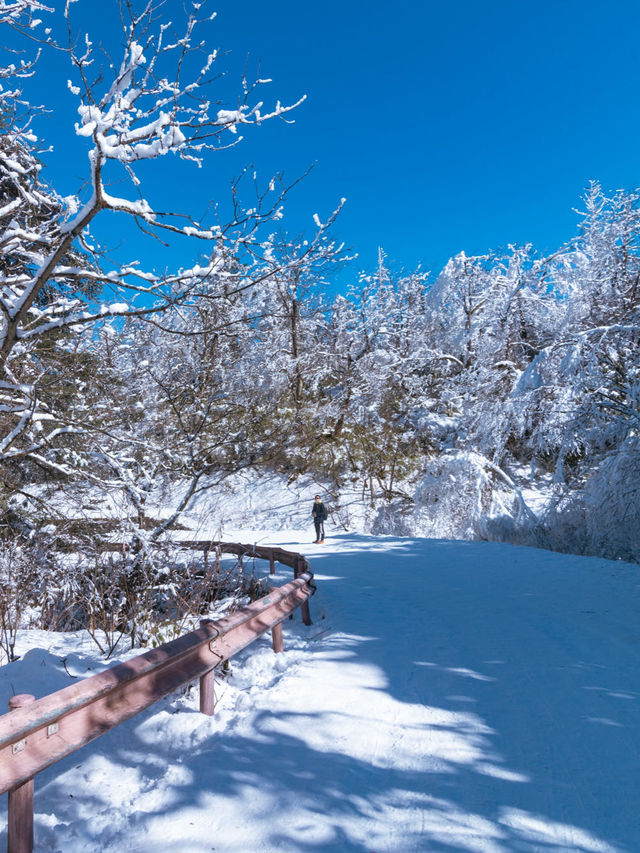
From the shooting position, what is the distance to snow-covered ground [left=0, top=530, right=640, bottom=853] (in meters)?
2.42

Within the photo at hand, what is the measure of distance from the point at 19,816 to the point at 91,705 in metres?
0.47

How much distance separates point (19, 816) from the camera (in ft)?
6.98

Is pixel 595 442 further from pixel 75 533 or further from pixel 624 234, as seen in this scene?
pixel 75 533

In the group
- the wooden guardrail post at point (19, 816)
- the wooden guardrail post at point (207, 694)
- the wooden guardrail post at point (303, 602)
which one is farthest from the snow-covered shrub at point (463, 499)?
the wooden guardrail post at point (19, 816)

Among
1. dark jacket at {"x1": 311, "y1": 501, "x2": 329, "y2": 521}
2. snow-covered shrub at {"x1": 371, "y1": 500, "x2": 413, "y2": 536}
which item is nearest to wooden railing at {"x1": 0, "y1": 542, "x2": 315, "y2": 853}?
dark jacket at {"x1": 311, "y1": 501, "x2": 329, "y2": 521}

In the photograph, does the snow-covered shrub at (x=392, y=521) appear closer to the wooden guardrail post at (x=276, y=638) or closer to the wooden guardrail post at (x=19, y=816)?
the wooden guardrail post at (x=276, y=638)

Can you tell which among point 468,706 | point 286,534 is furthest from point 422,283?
point 468,706

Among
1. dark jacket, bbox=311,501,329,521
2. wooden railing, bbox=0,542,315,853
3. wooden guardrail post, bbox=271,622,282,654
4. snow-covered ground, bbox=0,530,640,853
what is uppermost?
dark jacket, bbox=311,501,329,521

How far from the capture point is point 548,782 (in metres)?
2.82

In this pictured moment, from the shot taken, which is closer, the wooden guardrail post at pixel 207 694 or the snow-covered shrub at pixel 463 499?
the wooden guardrail post at pixel 207 694

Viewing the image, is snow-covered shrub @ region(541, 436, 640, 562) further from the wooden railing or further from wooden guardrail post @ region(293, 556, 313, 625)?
the wooden railing

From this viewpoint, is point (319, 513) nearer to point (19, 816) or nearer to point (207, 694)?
point (207, 694)

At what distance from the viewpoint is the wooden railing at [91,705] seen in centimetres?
210

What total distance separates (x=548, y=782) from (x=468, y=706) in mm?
1003
